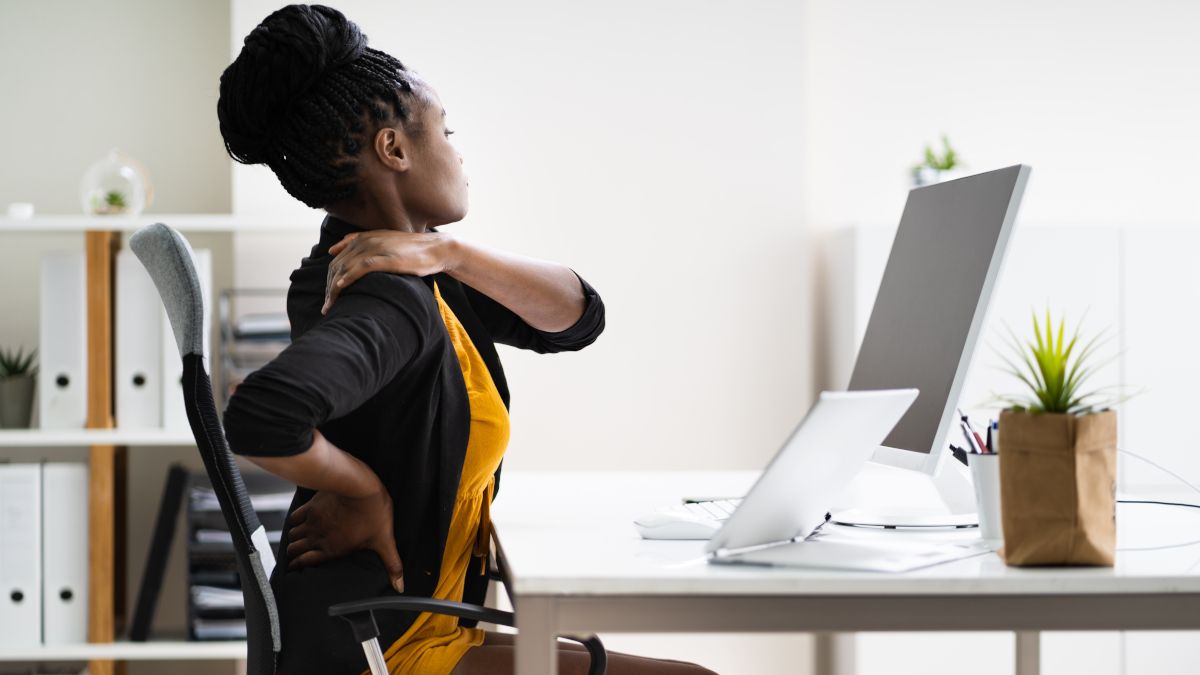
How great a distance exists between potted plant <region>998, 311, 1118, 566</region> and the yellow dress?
1.90 ft

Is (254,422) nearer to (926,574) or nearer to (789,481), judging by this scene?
(789,481)

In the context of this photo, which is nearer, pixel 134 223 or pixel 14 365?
pixel 134 223

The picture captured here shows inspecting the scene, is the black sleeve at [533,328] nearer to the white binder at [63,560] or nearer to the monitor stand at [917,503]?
the monitor stand at [917,503]

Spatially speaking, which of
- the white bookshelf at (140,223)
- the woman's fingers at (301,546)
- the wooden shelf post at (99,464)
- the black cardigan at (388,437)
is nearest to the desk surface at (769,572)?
the black cardigan at (388,437)

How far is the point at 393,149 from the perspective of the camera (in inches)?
51.5

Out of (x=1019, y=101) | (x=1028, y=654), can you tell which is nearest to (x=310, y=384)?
(x=1028, y=654)

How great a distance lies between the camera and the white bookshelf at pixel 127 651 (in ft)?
8.94

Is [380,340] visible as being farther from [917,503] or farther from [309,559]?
[917,503]

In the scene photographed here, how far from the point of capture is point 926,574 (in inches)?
39.9

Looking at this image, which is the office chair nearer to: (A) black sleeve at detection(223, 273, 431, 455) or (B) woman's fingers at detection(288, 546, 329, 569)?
(B) woman's fingers at detection(288, 546, 329, 569)

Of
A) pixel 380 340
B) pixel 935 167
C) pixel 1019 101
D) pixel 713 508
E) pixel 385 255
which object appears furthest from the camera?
pixel 1019 101

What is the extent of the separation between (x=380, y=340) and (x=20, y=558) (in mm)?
2134

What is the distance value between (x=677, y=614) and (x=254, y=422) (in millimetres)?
417

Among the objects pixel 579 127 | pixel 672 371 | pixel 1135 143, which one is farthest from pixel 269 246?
pixel 1135 143
